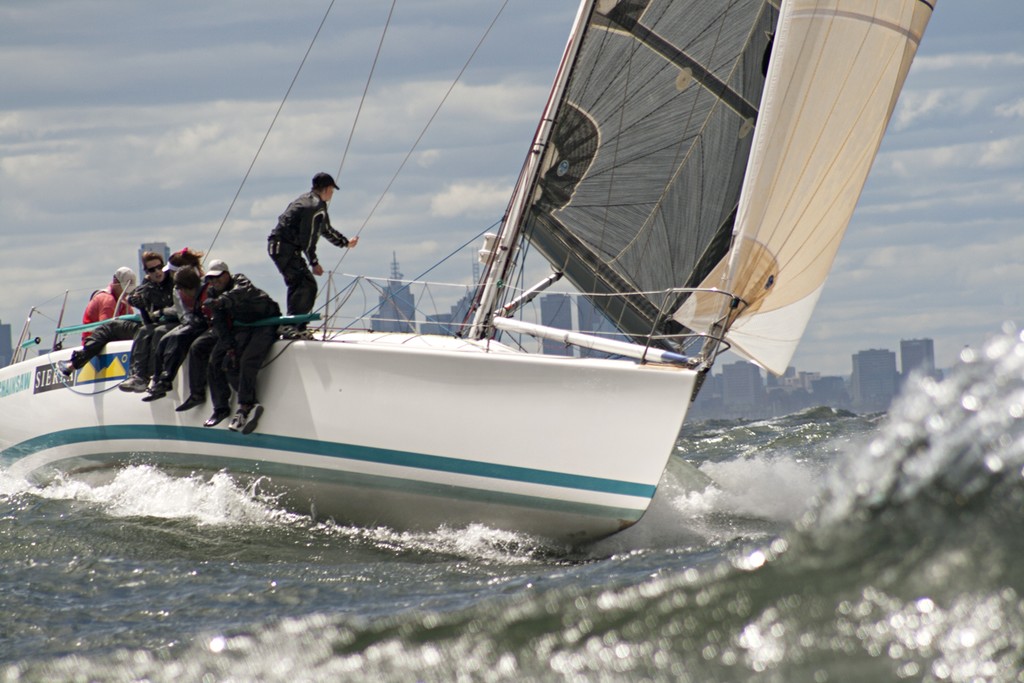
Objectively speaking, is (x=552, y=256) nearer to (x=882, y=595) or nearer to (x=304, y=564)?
(x=304, y=564)

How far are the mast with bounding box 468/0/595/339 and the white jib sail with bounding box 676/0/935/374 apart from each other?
1.38 meters

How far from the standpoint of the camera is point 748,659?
3.84 m

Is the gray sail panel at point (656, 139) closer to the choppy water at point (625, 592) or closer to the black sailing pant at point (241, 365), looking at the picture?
the black sailing pant at point (241, 365)

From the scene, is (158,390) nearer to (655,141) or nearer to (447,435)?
(447,435)

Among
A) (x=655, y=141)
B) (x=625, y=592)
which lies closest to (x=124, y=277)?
(x=655, y=141)

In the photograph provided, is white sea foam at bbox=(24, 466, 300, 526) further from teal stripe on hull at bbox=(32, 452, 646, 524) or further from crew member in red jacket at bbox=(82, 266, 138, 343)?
crew member in red jacket at bbox=(82, 266, 138, 343)

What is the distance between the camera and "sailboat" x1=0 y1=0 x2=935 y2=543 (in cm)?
638

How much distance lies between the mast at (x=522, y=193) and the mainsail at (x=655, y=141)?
76mm

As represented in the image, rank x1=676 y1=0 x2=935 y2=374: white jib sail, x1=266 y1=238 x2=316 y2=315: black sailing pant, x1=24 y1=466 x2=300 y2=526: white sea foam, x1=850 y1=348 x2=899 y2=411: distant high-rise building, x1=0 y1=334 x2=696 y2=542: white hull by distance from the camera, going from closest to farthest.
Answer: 1. x1=0 y1=334 x2=696 y2=542: white hull
2. x1=676 y1=0 x2=935 y2=374: white jib sail
3. x1=24 y1=466 x2=300 y2=526: white sea foam
4. x1=266 y1=238 x2=316 y2=315: black sailing pant
5. x1=850 y1=348 x2=899 y2=411: distant high-rise building

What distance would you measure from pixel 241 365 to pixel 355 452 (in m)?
0.96

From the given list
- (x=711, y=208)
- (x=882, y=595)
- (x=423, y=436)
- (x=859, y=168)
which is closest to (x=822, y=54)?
(x=859, y=168)

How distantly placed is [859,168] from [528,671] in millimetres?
4337

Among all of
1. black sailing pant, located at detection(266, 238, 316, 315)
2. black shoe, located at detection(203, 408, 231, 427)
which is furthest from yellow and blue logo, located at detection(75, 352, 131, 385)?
black sailing pant, located at detection(266, 238, 316, 315)

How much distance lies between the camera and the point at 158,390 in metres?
7.79
